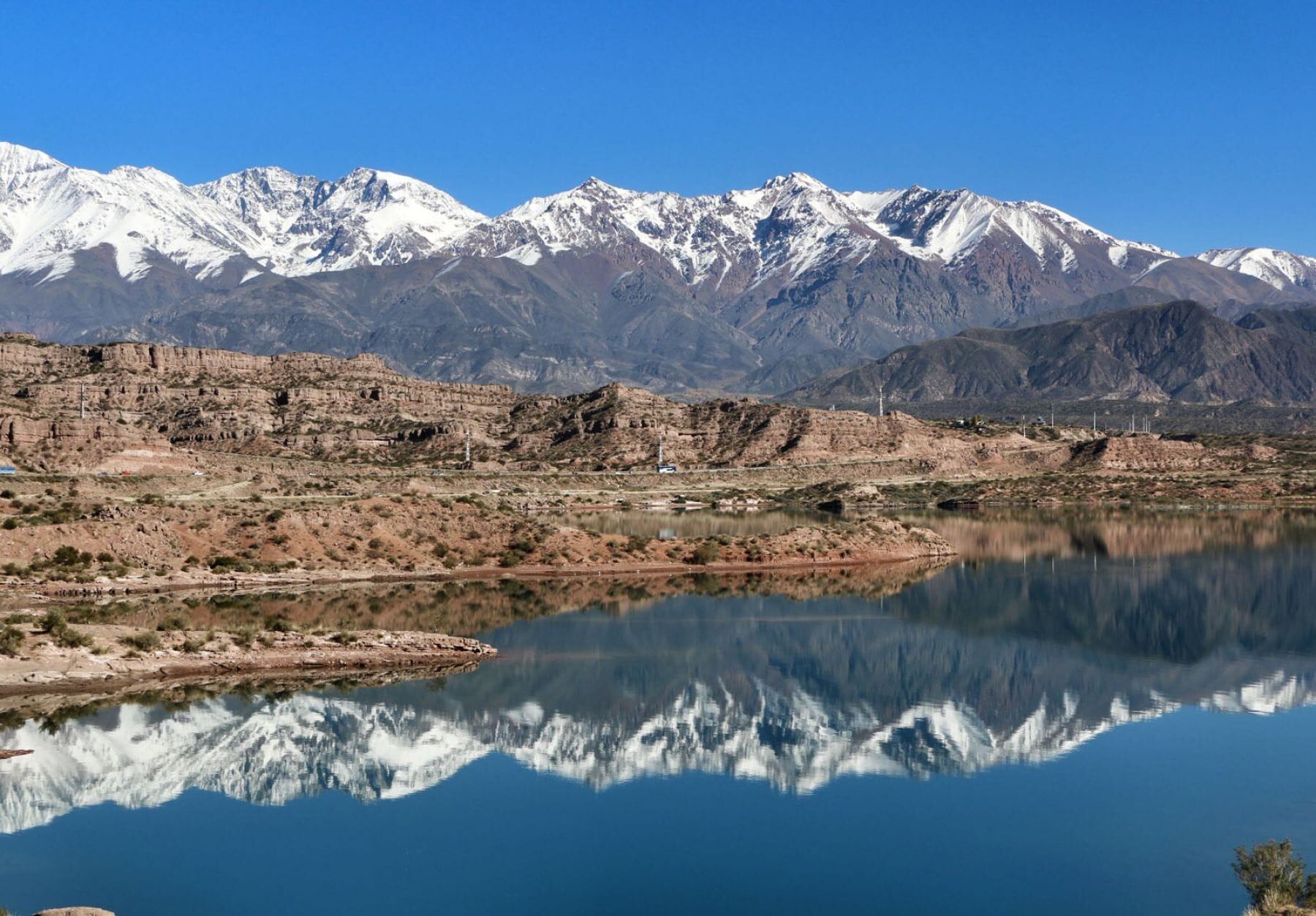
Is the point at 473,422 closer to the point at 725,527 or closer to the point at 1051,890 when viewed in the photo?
the point at 725,527

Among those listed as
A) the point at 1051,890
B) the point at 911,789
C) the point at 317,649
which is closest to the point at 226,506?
the point at 317,649

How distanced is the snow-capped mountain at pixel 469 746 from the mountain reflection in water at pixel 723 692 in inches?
3.8

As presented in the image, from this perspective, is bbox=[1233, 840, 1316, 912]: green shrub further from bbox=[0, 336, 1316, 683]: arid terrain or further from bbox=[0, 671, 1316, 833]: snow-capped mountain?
bbox=[0, 336, 1316, 683]: arid terrain

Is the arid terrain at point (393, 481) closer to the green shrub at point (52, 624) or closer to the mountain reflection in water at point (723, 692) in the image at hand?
the green shrub at point (52, 624)

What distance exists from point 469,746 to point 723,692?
1057 cm

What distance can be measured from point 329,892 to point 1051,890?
44.4 ft

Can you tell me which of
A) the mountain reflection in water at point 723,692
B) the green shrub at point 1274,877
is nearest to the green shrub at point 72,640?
the mountain reflection in water at point 723,692

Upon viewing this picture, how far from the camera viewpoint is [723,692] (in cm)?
4775

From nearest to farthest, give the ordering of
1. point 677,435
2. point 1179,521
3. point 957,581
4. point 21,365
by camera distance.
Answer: point 957,581 < point 1179,521 < point 21,365 < point 677,435

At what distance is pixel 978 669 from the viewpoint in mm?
52250

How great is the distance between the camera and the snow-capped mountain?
117ft

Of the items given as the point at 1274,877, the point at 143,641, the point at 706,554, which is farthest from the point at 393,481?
the point at 1274,877

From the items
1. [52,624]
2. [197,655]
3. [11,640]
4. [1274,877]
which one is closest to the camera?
[1274,877]

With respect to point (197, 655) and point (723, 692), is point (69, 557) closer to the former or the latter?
point (197, 655)
